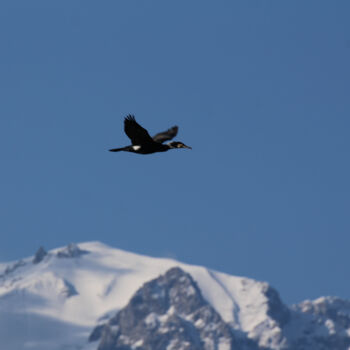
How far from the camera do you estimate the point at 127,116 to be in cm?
4903

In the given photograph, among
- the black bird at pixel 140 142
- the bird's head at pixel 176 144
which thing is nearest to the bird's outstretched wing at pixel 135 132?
the black bird at pixel 140 142

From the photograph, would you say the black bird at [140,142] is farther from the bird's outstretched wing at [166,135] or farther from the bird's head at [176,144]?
the bird's outstretched wing at [166,135]

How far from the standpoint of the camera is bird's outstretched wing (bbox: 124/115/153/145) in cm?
4844

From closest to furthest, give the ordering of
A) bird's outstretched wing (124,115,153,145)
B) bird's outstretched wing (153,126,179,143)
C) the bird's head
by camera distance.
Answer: bird's outstretched wing (124,115,153,145) < the bird's head < bird's outstretched wing (153,126,179,143)

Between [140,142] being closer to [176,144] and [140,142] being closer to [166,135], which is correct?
[176,144]

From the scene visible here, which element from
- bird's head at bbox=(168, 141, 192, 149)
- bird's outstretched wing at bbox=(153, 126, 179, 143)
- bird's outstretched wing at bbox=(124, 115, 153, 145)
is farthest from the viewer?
bird's outstretched wing at bbox=(153, 126, 179, 143)

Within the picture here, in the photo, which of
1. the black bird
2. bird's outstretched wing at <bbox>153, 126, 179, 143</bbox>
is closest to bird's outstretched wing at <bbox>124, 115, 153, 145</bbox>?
the black bird

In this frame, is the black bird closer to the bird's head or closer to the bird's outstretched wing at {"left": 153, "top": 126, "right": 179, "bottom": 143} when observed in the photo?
the bird's head

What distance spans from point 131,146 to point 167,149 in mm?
1768

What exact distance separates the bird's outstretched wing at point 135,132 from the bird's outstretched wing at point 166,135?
466 centimetres

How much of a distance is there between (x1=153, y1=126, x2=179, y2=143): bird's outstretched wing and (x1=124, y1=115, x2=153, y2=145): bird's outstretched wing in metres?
4.66

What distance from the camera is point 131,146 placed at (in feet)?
162

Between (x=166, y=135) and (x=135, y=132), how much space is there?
642cm

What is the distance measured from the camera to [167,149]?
5003 centimetres
